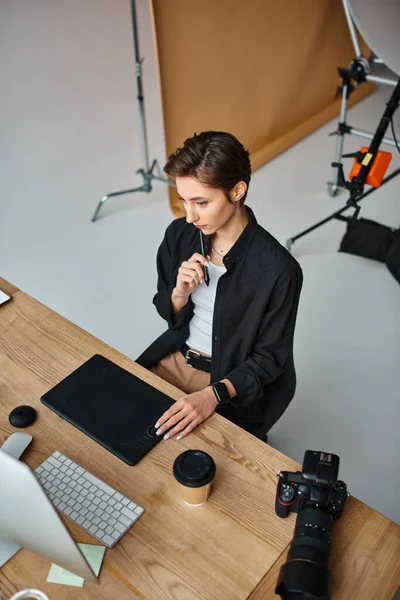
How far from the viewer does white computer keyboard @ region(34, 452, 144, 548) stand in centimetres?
119

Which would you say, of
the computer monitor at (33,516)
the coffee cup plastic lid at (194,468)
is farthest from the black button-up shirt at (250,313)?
the computer monitor at (33,516)

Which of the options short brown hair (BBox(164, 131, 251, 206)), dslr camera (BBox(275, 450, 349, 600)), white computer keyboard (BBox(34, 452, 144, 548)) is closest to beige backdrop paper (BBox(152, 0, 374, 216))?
short brown hair (BBox(164, 131, 251, 206))

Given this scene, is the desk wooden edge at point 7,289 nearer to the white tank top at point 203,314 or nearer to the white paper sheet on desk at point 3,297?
the white paper sheet on desk at point 3,297

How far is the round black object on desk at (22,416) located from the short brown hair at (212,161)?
65cm

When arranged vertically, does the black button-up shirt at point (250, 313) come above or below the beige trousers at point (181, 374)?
above

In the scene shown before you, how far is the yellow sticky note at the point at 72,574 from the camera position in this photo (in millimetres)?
1108

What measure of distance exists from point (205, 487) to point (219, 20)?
249cm

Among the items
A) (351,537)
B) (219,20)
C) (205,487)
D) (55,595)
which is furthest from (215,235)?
(219,20)

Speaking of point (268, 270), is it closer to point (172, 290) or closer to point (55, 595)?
point (172, 290)

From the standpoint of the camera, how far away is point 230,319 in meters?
1.65

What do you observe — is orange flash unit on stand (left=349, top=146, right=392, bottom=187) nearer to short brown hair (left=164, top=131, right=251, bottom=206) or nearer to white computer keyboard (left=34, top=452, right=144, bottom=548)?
short brown hair (left=164, top=131, right=251, bottom=206)

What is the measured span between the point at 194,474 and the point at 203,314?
0.62 m

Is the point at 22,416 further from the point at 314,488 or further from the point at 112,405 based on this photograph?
the point at 314,488

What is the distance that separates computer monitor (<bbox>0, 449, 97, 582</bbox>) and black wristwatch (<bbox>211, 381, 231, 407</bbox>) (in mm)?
592
